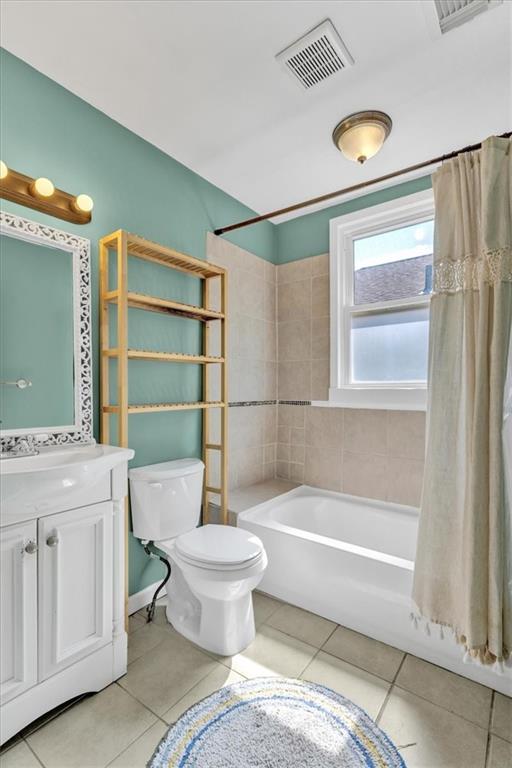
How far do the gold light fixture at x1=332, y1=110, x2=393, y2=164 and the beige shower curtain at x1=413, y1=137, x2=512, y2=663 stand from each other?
0.47 metres

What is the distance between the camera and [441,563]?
1504 mm

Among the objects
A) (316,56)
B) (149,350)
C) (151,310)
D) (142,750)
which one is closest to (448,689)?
(142,750)

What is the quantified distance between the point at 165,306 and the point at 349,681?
1.83 meters

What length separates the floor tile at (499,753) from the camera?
117 cm

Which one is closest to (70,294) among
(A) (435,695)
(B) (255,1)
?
(B) (255,1)

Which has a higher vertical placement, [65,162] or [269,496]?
[65,162]

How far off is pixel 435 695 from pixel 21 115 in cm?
284

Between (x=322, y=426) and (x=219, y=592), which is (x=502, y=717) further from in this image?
(x=322, y=426)

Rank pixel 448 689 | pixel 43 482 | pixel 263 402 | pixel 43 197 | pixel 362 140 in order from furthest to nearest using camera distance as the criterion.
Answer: pixel 263 402
pixel 362 140
pixel 43 197
pixel 448 689
pixel 43 482

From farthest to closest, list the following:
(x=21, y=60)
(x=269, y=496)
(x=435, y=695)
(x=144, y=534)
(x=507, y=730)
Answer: (x=269, y=496) → (x=144, y=534) → (x=21, y=60) → (x=435, y=695) → (x=507, y=730)

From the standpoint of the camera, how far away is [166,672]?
60.6 inches

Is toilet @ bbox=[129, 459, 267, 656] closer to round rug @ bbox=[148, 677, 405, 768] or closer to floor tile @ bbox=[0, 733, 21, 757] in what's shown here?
round rug @ bbox=[148, 677, 405, 768]

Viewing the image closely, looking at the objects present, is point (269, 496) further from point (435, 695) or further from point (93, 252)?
point (93, 252)

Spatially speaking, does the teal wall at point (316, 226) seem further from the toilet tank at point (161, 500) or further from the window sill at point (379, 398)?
the toilet tank at point (161, 500)
